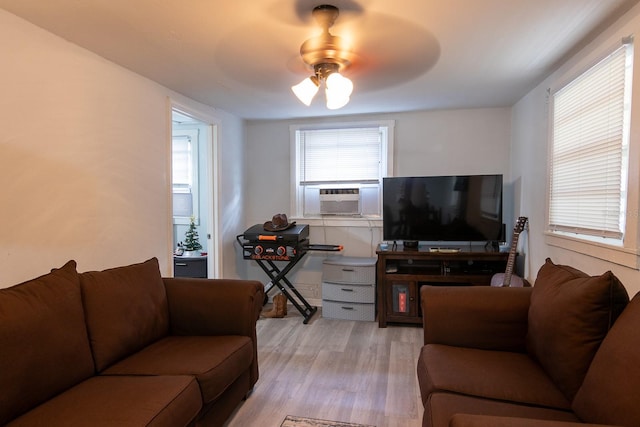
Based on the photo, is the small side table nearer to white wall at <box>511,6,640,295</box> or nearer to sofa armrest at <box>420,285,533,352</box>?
sofa armrest at <box>420,285,533,352</box>

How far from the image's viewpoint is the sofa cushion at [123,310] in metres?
1.73

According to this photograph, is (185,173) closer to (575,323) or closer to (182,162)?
(182,162)

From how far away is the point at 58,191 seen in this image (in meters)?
2.11

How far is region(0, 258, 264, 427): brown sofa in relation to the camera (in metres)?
1.33

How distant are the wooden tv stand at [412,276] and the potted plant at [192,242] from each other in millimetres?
2214

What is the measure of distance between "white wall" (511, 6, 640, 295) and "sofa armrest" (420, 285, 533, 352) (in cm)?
57

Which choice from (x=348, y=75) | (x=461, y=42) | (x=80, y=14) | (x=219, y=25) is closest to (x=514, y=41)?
(x=461, y=42)

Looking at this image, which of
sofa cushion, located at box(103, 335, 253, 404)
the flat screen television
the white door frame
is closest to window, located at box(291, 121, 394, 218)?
the flat screen television

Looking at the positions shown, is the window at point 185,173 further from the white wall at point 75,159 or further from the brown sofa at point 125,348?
the brown sofa at point 125,348

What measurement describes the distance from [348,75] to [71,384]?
252 cm

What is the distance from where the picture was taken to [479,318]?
190 cm

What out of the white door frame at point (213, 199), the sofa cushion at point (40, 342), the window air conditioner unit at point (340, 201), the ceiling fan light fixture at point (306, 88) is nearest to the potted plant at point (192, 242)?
the white door frame at point (213, 199)

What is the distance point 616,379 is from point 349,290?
271 centimetres

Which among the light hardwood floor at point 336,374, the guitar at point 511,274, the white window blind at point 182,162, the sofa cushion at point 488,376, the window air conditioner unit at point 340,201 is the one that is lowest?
the light hardwood floor at point 336,374
